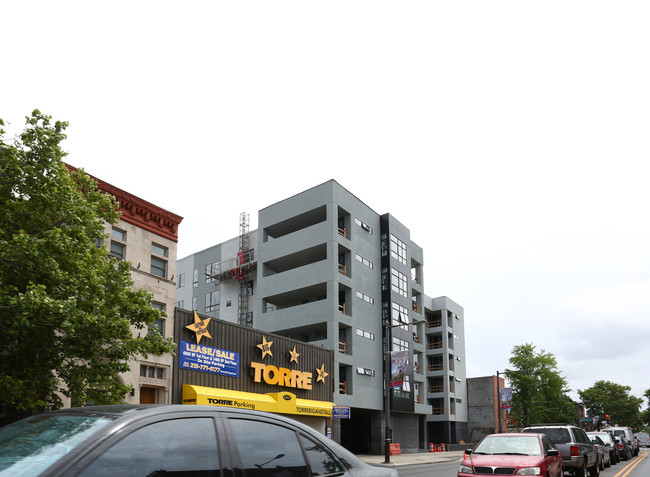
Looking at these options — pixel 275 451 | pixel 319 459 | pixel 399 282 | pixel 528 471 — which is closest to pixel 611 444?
pixel 528 471

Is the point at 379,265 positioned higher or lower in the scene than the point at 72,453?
higher

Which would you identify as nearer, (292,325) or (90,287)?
(90,287)

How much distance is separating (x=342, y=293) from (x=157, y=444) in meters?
48.1

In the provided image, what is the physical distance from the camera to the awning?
95.8 feet

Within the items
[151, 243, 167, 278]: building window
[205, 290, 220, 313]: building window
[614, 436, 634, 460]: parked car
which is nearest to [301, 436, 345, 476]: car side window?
[151, 243, 167, 278]: building window

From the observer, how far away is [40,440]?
133 inches

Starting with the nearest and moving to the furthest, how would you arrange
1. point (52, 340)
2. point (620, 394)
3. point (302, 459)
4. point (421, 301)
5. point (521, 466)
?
point (302, 459)
point (521, 466)
point (52, 340)
point (421, 301)
point (620, 394)

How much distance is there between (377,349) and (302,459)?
48.9m

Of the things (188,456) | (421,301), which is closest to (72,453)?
(188,456)

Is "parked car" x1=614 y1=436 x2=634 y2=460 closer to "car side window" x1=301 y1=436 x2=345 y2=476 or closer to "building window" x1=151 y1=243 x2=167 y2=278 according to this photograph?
"building window" x1=151 y1=243 x2=167 y2=278

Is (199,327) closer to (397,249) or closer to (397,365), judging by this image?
(397,365)

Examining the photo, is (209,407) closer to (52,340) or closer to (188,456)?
(188,456)

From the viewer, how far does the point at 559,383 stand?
6981 cm

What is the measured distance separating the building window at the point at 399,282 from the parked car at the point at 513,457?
132 feet
